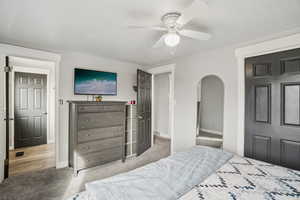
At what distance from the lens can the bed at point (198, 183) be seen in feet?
3.26

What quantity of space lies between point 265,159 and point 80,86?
138 inches

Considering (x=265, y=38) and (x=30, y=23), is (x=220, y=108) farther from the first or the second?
(x=30, y=23)

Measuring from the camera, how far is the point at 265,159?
83.2 inches

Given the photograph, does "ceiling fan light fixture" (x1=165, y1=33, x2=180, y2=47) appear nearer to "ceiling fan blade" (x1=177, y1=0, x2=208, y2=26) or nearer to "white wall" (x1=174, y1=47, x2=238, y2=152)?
"ceiling fan blade" (x1=177, y1=0, x2=208, y2=26)

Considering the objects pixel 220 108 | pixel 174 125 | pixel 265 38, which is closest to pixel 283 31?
pixel 265 38

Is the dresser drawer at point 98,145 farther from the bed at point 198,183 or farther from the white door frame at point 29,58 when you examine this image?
the bed at point 198,183

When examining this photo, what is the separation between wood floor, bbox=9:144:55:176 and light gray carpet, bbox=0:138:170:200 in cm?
24

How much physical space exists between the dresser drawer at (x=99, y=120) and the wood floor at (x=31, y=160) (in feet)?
3.90

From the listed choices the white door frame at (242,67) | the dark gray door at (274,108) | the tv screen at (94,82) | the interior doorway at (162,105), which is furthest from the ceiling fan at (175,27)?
the interior doorway at (162,105)

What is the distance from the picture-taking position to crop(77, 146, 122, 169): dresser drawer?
2.49m

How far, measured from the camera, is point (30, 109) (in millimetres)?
3885

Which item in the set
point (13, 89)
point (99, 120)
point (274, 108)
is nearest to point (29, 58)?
point (99, 120)

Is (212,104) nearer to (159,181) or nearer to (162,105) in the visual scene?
(162,105)

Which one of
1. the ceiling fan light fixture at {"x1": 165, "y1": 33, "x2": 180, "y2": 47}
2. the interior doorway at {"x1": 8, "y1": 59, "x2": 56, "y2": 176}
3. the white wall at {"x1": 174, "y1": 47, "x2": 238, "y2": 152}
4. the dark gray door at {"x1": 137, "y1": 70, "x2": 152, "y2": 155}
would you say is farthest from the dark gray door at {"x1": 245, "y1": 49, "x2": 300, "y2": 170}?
the interior doorway at {"x1": 8, "y1": 59, "x2": 56, "y2": 176}
